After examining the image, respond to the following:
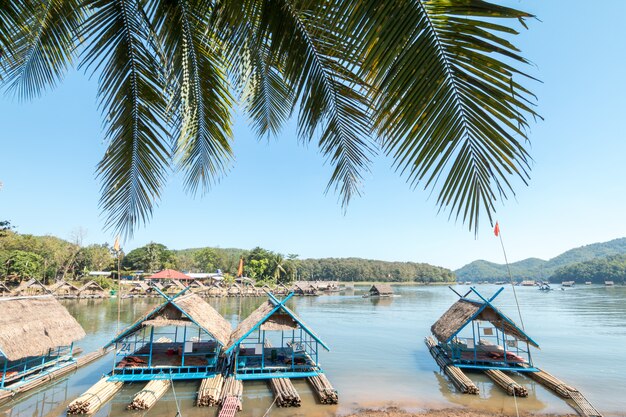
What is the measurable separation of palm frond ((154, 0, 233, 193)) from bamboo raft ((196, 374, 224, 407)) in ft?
25.8

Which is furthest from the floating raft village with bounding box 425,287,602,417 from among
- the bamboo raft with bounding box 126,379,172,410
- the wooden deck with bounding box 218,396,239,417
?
the bamboo raft with bounding box 126,379,172,410

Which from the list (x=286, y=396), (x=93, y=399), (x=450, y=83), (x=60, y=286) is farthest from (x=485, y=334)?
(x=60, y=286)

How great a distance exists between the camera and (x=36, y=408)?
9086mm

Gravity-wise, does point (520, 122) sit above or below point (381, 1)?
below

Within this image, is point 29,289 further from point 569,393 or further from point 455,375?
point 569,393

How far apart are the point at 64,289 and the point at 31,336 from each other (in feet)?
98.0

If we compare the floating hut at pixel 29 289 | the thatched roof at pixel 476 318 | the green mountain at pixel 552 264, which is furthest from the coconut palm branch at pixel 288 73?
the green mountain at pixel 552 264

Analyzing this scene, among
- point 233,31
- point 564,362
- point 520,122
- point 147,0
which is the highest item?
point 147,0

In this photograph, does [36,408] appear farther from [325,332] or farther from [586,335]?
[586,335]

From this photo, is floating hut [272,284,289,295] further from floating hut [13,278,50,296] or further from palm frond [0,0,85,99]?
palm frond [0,0,85,99]

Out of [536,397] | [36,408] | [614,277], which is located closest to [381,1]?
[36,408]

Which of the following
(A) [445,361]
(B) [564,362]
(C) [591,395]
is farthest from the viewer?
(B) [564,362]

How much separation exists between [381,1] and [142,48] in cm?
228

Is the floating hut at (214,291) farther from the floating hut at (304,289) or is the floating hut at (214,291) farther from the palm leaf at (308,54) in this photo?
the palm leaf at (308,54)
